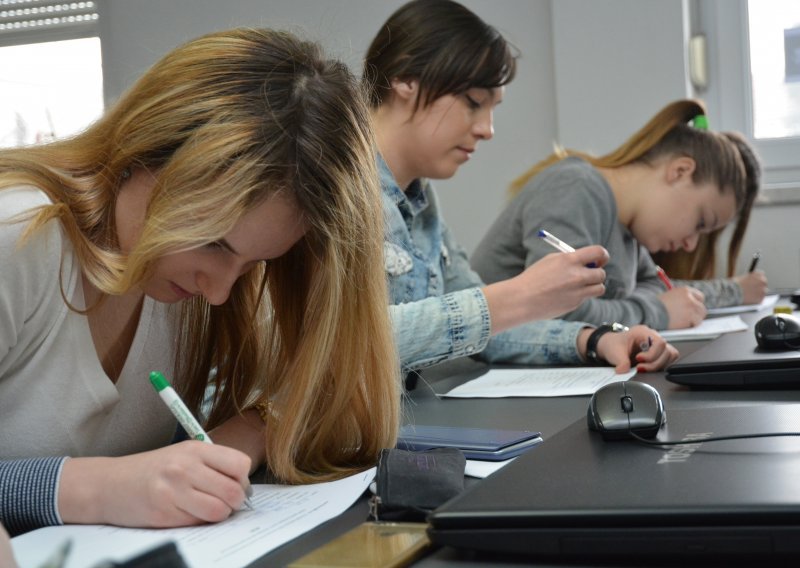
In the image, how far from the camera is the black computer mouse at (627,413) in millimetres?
760

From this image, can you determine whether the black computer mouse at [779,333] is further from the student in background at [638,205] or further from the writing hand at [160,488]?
the writing hand at [160,488]

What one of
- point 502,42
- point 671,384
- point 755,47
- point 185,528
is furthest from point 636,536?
point 755,47

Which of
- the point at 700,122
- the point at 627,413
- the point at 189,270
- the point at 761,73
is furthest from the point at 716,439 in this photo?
the point at 761,73

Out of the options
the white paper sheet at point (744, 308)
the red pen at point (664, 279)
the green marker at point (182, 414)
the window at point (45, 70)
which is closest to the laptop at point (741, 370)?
the green marker at point (182, 414)

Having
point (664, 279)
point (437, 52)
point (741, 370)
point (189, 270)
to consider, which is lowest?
point (664, 279)

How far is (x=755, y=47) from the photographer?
2.93 m

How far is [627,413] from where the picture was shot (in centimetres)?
77

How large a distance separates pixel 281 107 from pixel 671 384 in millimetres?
630

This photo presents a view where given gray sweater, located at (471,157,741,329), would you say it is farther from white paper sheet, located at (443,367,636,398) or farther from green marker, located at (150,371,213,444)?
green marker, located at (150,371,213,444)

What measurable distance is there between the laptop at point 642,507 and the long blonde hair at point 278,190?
282 mm

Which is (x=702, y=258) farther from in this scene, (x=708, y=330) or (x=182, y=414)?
(x=182, y=414)

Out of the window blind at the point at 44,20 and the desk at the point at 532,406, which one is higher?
the window blind at the point at 44,20

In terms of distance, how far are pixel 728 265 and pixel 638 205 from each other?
580 millimetres

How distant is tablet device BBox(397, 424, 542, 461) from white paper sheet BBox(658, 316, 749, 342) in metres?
0.89
